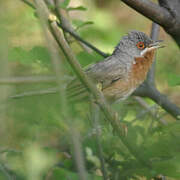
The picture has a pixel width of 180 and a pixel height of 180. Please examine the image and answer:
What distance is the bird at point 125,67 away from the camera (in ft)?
15.5

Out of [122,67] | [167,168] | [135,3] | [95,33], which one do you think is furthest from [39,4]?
[95,33]

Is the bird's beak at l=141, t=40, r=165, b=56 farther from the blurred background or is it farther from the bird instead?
the blurred background

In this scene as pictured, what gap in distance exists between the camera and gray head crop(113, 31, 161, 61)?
508 cm

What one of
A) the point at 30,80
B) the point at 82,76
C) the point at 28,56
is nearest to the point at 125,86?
the point at 28,56

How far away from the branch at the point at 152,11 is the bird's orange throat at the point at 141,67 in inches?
46.4

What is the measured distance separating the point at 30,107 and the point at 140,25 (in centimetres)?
737

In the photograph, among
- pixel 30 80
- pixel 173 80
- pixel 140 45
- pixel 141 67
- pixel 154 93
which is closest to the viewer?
pixel 30 80

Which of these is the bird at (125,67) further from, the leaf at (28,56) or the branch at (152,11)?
the branch at (152,11)

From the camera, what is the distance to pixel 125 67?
4.99 m

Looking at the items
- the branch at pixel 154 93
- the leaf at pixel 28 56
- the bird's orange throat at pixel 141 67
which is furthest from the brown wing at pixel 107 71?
the leaf at pixel 28 56

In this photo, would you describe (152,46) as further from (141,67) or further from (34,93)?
(34,93)

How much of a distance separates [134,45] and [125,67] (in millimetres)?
392

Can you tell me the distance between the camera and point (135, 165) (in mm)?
2418

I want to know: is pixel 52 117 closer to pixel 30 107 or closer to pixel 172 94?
pixel 30 107
